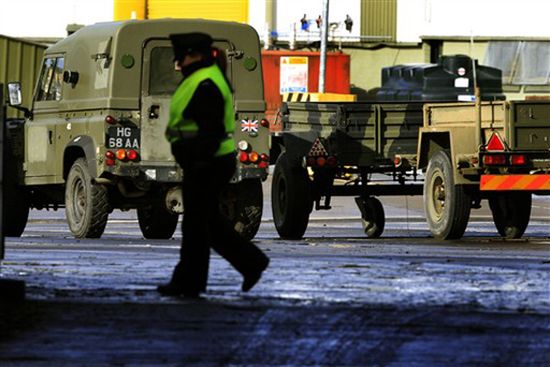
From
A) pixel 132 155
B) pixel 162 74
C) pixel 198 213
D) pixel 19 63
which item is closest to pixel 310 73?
pixel 19 63

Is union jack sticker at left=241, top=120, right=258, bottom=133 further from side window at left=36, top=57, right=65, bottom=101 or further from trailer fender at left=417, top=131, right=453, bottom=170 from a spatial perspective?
trailer fender at left=417, top=131, right=453, bottom=170

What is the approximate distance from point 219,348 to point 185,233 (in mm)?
2037

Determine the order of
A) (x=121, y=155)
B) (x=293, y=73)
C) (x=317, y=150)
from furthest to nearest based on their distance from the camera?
1. (x=293, y=73)
2. (x=317, y=150)
3. (x=121, y=155)

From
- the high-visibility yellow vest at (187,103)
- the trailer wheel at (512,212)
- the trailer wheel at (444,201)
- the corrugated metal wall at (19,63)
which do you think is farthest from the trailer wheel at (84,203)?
the corrugated metal wall at (19,63)

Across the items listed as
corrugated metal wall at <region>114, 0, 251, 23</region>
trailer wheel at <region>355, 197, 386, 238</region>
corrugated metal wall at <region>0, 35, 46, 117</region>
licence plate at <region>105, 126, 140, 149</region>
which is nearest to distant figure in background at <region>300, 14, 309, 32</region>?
corrugated metal wall at <region>114, 0, 251, 23</region>

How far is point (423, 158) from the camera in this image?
70.0ft

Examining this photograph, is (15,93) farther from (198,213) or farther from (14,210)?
(198,213)

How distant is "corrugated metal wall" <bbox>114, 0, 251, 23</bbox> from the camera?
59.2 metres

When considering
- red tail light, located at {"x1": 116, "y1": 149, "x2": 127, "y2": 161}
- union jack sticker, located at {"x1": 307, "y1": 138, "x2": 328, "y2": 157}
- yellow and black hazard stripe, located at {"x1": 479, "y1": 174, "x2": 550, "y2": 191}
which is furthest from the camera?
union jack sticker, located at {"x1": 307, "y1": 138, "x2": 328, "y2": 157}

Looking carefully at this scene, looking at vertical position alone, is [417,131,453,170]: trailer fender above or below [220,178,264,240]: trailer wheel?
above

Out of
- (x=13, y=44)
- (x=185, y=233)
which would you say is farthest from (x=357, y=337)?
(x=13, y=44)

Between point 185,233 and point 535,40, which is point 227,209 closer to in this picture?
point 185,233

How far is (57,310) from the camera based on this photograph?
32.9 ft

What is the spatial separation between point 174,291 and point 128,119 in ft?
27.7
